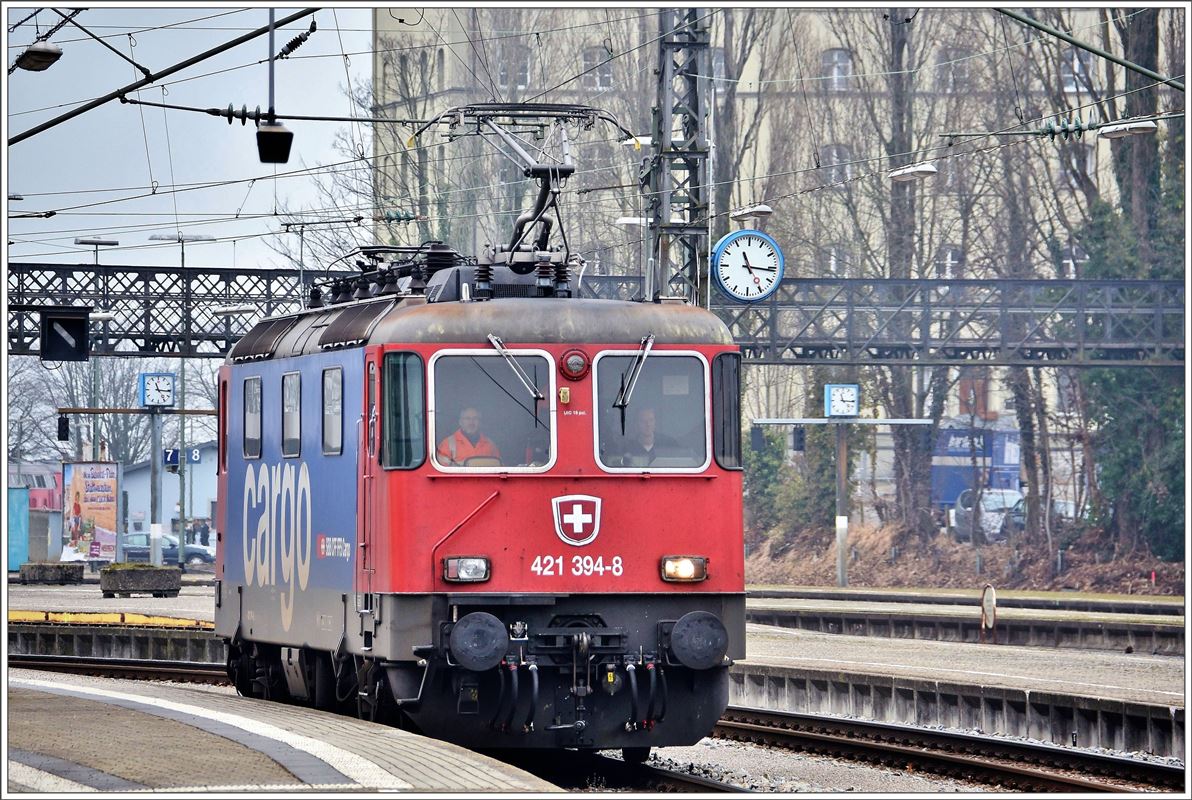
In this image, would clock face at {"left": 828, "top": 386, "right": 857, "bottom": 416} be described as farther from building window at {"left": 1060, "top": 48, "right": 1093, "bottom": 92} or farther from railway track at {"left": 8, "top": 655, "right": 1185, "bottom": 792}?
railway track at {"left": 8, "top": 655, "right": 1185, "bottom": 792}

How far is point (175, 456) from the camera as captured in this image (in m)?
55.1

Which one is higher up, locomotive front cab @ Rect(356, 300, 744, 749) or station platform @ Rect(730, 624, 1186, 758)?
locomotive front cab @ Rect(356, 300, 744, 749)

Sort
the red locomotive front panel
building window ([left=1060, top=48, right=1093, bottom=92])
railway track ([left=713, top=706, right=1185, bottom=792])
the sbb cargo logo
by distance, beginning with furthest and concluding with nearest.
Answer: building window ([left=1060, top=48, right=1093, bottom=92]) → the sbb cargo logo → railway track ([left=713, top=706, right=1185, bottom=792]) → the red locomotive front panel

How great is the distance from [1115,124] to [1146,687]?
25.0 ft

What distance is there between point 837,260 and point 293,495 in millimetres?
41738

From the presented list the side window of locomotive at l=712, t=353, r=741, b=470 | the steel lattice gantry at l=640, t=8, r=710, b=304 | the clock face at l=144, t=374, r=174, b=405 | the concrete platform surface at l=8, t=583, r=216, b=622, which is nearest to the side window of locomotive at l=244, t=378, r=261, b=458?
the side window of locomotive at l=712, t=353, r=741, b=470

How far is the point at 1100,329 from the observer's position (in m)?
48.6

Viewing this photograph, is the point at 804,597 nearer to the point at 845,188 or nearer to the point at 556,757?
the point at 845,188

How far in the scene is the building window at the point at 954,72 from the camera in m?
54.2

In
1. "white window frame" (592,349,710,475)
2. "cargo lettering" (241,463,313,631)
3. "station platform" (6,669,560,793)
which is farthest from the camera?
"cargo lettering" (241,463,313,631)

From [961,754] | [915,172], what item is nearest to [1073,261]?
[915,172]

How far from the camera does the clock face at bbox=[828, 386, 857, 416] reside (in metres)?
44.9

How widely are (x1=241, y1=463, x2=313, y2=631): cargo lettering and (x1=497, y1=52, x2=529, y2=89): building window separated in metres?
36.2

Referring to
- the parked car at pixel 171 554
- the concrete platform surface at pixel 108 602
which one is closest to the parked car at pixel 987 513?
the concrete platform surface at pixel 108 602
